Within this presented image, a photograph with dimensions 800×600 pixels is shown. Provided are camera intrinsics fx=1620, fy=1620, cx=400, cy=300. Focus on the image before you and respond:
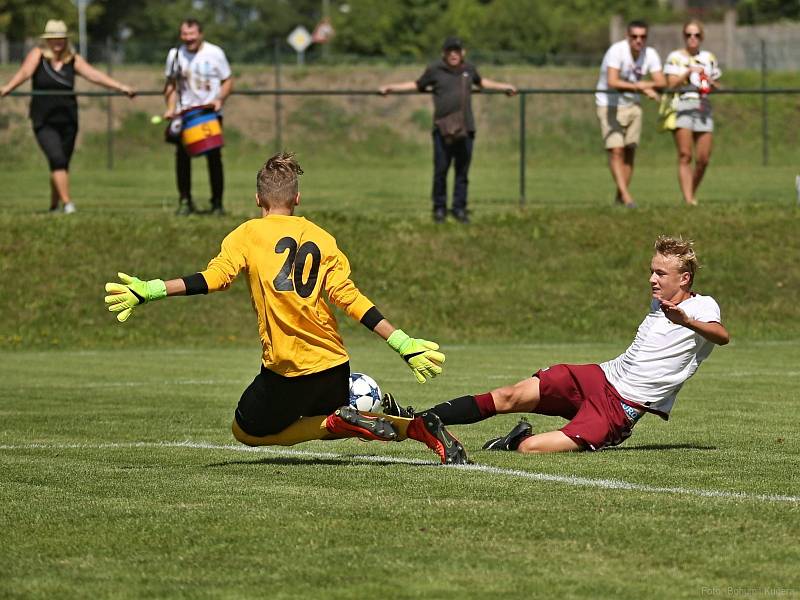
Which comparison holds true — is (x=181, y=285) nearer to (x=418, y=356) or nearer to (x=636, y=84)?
(x=418, y=356)

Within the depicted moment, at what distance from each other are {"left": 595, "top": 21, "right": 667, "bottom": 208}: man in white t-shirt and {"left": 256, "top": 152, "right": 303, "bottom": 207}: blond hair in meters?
12.8

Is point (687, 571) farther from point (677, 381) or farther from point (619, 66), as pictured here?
point (619, 66)

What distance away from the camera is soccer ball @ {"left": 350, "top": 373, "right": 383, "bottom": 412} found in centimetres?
927

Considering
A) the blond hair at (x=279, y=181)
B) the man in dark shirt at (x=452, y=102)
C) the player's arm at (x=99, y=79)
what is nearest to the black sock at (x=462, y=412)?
the blond hair at (x=279, y=181)

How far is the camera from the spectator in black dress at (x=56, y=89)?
64.7ft

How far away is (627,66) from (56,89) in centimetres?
720

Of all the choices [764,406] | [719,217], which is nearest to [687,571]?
[764,406]

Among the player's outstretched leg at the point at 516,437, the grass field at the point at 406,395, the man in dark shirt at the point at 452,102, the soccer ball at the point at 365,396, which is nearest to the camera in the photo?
the grass field at the point at 406,395

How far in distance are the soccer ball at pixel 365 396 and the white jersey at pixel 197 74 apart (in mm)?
10817

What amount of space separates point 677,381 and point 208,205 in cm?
1444

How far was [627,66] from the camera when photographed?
20.6 m

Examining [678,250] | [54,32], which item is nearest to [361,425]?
[678,250]

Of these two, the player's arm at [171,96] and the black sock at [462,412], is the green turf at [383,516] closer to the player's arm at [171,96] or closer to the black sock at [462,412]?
the black sock at [462,412]

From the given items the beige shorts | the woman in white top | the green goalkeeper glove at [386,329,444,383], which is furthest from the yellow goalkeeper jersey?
the woman in white top
